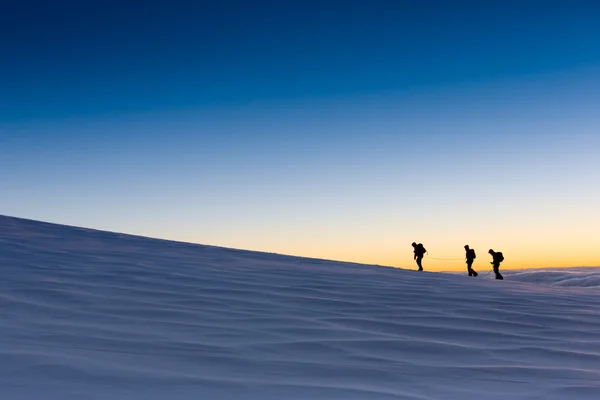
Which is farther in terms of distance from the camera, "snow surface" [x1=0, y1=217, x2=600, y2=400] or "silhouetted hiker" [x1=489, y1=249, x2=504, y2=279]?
"silhouetted hiker" [x1=489, y1=249, x2=504, y2=279]

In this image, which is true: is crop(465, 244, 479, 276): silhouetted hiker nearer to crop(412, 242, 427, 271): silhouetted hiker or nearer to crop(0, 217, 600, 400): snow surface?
crop(412, 242, 427, 271): silhouetted hiker

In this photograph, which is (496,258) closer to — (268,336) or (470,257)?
(470,257)

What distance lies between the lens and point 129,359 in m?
3.16

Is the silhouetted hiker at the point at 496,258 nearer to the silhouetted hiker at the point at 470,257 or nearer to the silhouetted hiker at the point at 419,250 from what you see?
the silhouetted hiker at the point at 470,257

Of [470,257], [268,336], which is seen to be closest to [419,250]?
[470,257]

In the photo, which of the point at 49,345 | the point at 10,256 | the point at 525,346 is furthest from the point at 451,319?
the point at 10,256

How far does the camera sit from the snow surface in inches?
113

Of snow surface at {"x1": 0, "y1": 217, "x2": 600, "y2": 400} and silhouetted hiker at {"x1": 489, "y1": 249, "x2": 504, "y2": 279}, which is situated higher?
silhouetted hiker at {"x1": 489, "y1": 249, "x2": 504, "y2": 279}

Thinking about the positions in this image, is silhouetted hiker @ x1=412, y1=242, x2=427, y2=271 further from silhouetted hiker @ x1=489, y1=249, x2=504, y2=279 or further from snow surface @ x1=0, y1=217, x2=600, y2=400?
snow surface @ x1=0, y1=217, x2=600, y2=400

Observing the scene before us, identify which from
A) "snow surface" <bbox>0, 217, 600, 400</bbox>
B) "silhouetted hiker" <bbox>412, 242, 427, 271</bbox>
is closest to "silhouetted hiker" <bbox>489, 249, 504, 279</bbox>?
"silhouetted hiker" <bbox>412, 242, 427, 271</bbox>

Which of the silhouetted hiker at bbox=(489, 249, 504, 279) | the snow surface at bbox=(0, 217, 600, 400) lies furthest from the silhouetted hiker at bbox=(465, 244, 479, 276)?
the snow surface at bbox=(0, 217, 600, 400)

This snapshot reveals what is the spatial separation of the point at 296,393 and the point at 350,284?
14.1 feet

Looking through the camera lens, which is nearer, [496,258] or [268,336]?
[268,336]

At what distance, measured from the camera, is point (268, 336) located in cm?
401
